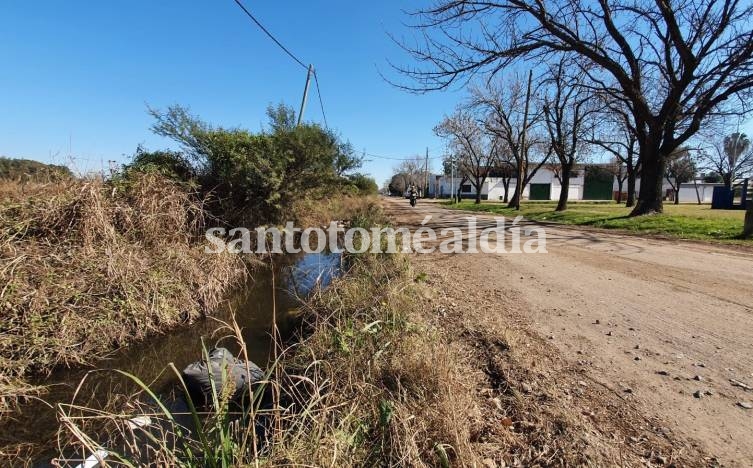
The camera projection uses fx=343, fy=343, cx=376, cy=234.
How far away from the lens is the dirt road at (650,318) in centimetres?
257

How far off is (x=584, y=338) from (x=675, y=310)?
174 cm

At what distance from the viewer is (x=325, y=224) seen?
15586 millimetres

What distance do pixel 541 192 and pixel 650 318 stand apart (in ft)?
180

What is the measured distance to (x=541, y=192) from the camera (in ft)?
176

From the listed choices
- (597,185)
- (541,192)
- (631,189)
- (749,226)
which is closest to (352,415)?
(749,226)

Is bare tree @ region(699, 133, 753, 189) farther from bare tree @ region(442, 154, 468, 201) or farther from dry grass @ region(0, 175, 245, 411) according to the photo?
dry grass @ region(0, 175, 245, 411)

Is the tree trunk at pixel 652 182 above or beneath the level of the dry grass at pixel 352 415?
above

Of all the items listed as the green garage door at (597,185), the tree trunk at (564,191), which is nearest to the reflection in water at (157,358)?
the tree trunk at (564,191)

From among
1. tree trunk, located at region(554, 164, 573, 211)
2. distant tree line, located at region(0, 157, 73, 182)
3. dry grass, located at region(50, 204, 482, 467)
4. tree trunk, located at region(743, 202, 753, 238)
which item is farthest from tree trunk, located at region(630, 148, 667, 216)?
distant tree line, located at region(0, 157, 73, 182)

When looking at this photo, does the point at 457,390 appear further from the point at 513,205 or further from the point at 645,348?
the point at 513,205

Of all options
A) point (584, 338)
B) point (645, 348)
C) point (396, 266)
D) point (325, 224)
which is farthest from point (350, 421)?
point (325, 224)

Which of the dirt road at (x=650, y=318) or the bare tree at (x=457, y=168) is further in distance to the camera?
the bare tree at (x=457, y=168)

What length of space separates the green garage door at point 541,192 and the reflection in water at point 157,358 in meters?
53.7

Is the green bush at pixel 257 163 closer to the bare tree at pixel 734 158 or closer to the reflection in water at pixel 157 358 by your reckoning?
the reflection in water at pixel 157 358
